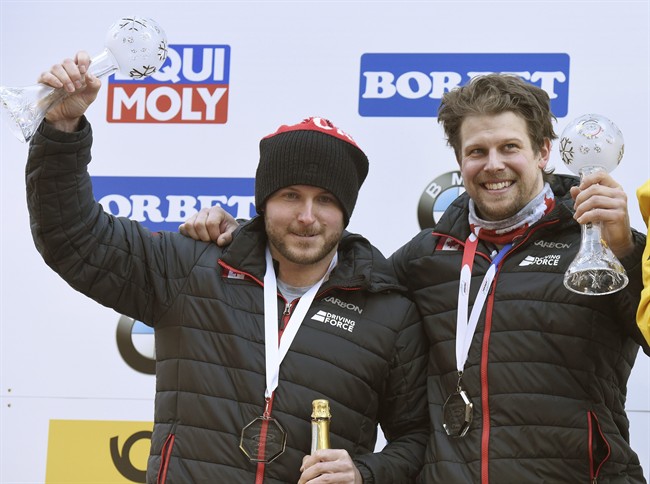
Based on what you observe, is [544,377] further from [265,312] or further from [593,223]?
[265,312]

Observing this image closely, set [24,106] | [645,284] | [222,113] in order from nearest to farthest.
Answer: [645,284] < [24,106] < [222,113]

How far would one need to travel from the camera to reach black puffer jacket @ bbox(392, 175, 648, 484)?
2.15 meters

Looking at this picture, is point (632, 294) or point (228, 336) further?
point (228, 336)

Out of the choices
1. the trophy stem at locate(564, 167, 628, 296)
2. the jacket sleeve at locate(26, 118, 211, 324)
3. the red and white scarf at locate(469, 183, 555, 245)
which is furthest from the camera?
A: the red and white scarf at locate(469, 183, 555, 245)

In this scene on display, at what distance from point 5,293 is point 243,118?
974 mm

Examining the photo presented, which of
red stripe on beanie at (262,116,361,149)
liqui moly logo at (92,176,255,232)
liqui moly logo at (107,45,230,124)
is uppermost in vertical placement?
liqui moly logo at (107,45,230,124)

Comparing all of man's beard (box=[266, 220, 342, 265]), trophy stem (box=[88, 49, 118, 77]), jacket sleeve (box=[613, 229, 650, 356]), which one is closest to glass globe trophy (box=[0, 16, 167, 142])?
trophy stem (box=[88, 49, 118, 77])

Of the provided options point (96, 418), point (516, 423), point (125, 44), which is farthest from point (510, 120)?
point (96, 418)

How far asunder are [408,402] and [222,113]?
1.27 metres

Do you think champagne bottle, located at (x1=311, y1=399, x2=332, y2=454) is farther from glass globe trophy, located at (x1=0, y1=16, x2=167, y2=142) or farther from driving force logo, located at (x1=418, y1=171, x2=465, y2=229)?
driving force logo, located at (x1=418, y1=171, x2=465, y2=229)

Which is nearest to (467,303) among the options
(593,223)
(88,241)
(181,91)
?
(593,223)

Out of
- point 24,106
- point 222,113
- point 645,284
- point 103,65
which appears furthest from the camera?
point 222,113

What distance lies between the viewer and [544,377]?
218 centimetres

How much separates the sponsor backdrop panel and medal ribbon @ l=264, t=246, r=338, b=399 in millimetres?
763
